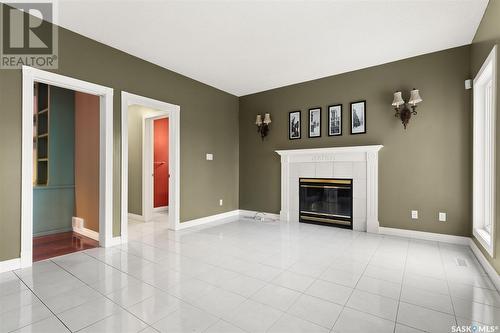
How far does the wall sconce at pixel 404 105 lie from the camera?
357 cm

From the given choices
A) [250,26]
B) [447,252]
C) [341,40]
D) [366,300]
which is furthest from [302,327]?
[341,40]

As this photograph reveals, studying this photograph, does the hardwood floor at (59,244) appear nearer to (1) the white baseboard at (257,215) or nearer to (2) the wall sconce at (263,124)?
(1) the white baseboard at (257,215)

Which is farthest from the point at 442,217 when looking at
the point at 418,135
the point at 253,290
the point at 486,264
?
the point at 253,290

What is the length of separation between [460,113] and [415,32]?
4.22 ft

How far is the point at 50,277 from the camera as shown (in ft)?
7.75

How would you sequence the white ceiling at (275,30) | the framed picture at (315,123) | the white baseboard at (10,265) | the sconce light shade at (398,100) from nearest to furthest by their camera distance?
the white baseboard at (10,265), the white ceiling at (275,30), the sconce light shade at (398,100), the framed picture at (315,123)

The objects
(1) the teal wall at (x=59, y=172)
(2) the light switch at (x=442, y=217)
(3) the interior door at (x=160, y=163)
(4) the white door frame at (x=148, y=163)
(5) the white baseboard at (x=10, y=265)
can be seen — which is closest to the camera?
(5) the white baseboard at (x=10, y=265)

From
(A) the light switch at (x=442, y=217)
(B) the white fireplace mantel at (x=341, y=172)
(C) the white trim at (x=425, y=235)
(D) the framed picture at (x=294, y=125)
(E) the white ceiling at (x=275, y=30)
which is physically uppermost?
(E) the white ceiling at (x=275, y=30)

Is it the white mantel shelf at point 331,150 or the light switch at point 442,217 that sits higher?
the white mantel shelf at point 331,150

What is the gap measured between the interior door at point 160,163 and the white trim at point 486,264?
228 inches

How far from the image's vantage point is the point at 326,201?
14.9 ft

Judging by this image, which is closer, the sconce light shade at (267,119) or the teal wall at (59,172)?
the teal wall at (59,172)

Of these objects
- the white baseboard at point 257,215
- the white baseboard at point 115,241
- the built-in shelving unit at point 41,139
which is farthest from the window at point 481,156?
the built-in shelving unit at point 41,139

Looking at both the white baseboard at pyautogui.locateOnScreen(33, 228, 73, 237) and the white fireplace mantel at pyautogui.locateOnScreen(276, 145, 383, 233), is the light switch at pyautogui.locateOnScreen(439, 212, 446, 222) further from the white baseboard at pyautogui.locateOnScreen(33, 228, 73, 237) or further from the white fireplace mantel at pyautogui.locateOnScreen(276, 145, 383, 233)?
the white baseboard at pyautogui.locateOnScreen(33, 228, 73, 237)
